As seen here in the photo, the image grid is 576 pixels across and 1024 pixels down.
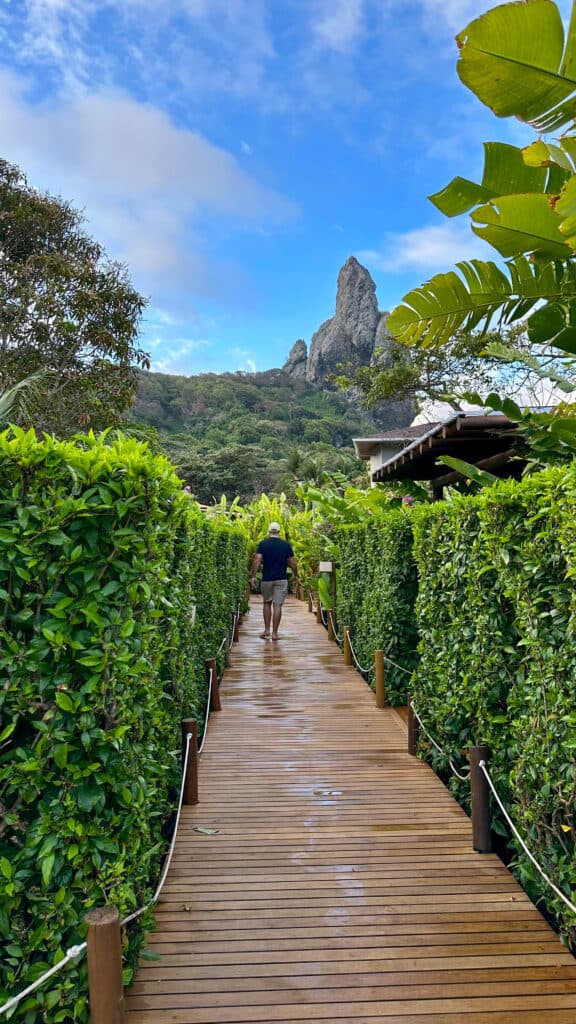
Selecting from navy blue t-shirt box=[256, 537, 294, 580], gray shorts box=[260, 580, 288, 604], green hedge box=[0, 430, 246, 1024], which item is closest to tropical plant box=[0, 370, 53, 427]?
navy blue t-shirt box=[256, 537, 294, 580]

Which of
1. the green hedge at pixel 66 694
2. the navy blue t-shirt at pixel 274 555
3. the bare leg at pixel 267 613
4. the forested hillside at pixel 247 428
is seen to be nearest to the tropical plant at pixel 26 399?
the navy blue t-shirt at pixel 274 555

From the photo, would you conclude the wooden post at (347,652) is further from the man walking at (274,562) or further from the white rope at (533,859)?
the white rope at (533,859)

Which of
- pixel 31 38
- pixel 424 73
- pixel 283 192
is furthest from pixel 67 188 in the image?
pixel 283 192

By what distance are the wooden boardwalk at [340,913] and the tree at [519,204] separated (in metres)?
2.75

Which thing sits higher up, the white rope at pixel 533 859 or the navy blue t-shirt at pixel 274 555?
the navy blue t-shirt at pixel 274 555

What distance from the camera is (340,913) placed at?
3080 millimetres

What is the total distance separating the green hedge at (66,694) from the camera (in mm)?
2182

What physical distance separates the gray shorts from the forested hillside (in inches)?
920

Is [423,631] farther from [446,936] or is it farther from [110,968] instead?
[110,968]

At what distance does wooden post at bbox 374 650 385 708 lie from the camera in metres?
6.69

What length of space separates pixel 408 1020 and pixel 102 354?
1520cm

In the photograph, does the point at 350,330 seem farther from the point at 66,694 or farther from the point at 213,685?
the point at 66,694

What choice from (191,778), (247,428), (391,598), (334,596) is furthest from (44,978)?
(247,428)

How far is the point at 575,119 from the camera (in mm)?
3527
